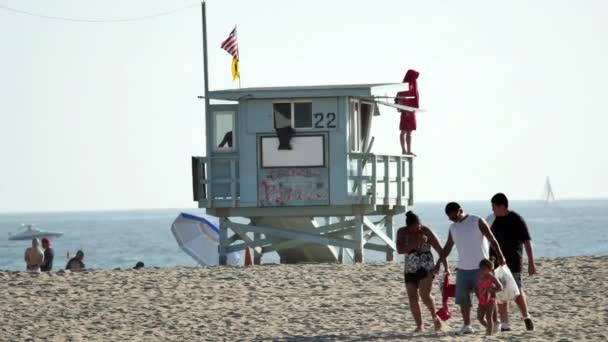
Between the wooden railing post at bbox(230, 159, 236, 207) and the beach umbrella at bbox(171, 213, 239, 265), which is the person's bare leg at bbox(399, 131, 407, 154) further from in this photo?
the beach umbrella at bbox(171, 213, 239, 265)

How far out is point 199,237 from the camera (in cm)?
4369

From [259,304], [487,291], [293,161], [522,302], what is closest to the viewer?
[487,291]

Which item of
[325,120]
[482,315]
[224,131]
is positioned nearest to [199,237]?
[224,131]

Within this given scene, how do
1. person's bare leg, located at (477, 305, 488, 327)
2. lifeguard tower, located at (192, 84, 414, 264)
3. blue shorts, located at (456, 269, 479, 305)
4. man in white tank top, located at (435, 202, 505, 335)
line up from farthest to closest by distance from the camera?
lifeguard tower, located at (192, 84, 414, 264) → person's bare leg, located at (477, 305, 488, 327) → blue shorts, located at (456, 269, 479, 305) → man in white tank top, located at (435, 202, 505, 335)

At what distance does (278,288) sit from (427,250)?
5855 millimetres

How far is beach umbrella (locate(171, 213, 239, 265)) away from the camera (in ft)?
142

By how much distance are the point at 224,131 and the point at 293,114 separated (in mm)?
1340

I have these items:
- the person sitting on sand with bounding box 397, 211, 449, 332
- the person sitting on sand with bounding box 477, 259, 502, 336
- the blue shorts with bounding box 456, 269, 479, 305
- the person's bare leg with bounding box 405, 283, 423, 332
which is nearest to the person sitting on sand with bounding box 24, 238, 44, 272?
the person's bare leg with bounding box 405, 283, 423, 332

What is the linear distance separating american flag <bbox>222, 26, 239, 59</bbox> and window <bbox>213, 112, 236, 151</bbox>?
2902mm

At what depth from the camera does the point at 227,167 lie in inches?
1217

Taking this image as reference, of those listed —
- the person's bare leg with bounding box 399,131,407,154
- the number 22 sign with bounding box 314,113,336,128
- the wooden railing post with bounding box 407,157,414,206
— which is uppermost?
the number 22 sign with bounding box 314,113,336,128

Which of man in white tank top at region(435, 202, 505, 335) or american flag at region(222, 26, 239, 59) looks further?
american flag at region(222, 26, 239, 59)

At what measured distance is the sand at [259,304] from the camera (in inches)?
829

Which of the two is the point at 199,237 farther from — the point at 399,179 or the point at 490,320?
the point at 490,320
